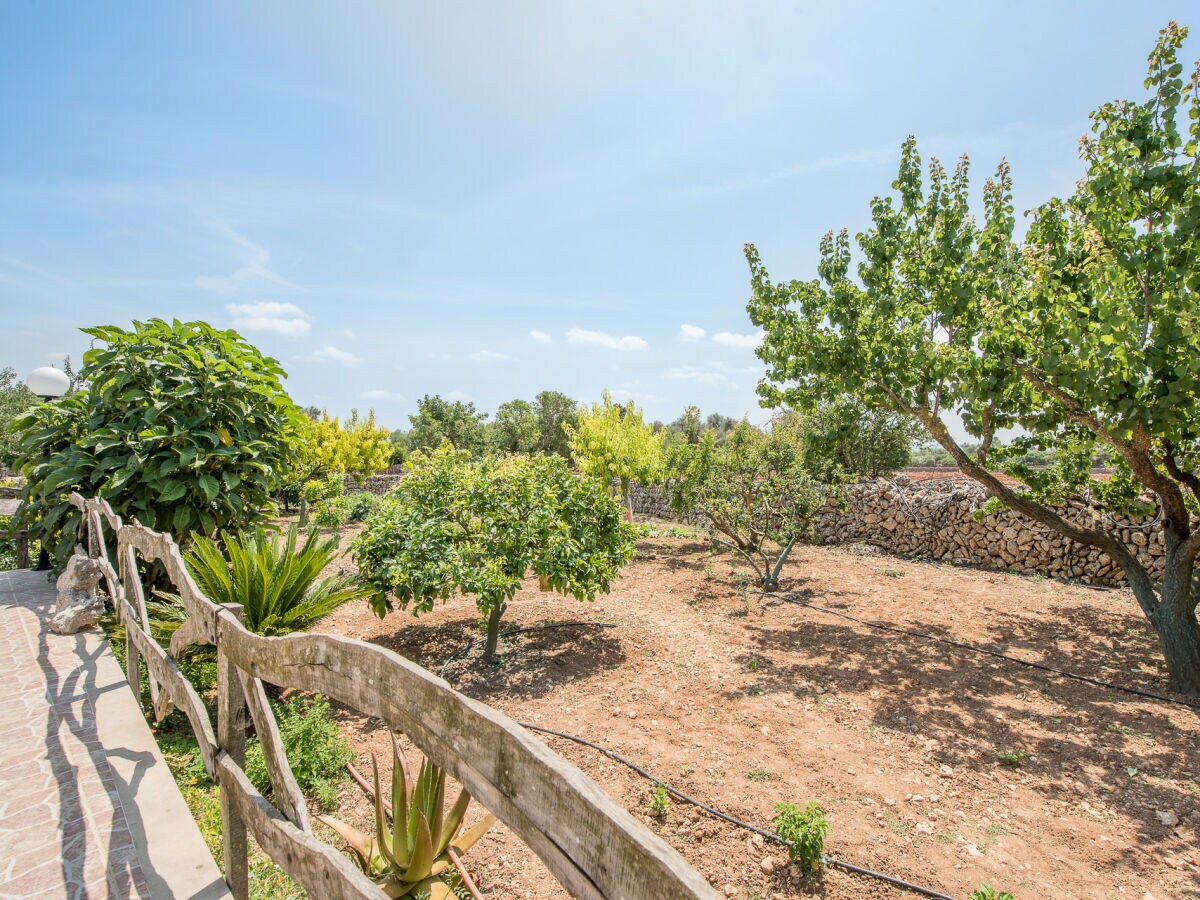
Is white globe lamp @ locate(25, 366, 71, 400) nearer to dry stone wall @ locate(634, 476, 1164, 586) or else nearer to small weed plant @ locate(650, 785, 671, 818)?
small weed plant @ locate(650, 785, 671, 818)

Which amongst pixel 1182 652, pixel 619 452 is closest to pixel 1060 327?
pixel 1182 652

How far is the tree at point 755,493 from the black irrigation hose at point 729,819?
196 inches

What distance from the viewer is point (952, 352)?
5.80 meters

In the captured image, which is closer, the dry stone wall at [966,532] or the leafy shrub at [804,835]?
the leafy shrub at [804,835]

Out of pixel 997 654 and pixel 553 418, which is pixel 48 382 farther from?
pixel 553 418

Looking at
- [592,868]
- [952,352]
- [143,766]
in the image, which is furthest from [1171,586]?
[143,766]

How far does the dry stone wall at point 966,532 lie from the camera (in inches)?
342

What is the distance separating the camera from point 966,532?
1044 centimetres

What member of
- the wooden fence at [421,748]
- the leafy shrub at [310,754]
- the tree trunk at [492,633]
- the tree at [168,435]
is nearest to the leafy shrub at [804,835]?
the wooden fence at [421,748]

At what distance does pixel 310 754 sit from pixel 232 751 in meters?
1.80

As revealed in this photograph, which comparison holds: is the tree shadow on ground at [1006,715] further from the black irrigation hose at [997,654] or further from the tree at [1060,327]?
the tree at [1060,327]

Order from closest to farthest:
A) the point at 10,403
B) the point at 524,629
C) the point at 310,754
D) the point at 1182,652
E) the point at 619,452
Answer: the point at 310,754
the point at 1182,652
the point at 524,629
the point at 619,452
the point at 10,403

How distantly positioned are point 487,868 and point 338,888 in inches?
79.0

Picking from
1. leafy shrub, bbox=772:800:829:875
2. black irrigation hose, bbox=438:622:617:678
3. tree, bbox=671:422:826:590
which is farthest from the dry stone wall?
leafy shrub, bbox=772:800:829:875
